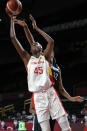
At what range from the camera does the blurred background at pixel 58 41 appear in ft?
32.4

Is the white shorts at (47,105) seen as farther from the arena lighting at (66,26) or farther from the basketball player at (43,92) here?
the arena lighting at (66,26)

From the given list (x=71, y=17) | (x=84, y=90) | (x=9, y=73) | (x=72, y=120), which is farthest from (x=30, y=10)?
(x=9, y=73)

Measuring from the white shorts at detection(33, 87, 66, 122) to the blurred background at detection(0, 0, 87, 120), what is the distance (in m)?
6.99

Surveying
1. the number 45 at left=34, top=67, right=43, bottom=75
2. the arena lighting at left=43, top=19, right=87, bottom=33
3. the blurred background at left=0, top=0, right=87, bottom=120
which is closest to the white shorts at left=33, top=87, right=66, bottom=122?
the number 45 at left=34, top=67, right=43, bottom=75

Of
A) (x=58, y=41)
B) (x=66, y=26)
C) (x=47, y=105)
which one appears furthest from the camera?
(x=58, y=41)

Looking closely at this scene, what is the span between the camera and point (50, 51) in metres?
2.57

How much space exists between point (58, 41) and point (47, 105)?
11135mm

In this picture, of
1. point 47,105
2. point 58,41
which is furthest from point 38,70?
point 58,41

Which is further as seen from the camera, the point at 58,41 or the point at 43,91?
the point at 58,41

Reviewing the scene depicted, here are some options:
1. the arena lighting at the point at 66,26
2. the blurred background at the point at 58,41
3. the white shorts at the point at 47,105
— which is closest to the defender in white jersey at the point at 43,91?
the white shorts at the point at 47,105

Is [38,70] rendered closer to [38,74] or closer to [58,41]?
[38,74]

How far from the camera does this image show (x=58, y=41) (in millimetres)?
13375

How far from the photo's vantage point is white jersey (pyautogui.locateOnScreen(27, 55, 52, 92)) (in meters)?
2.43

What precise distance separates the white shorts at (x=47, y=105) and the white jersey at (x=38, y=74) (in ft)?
0.23
